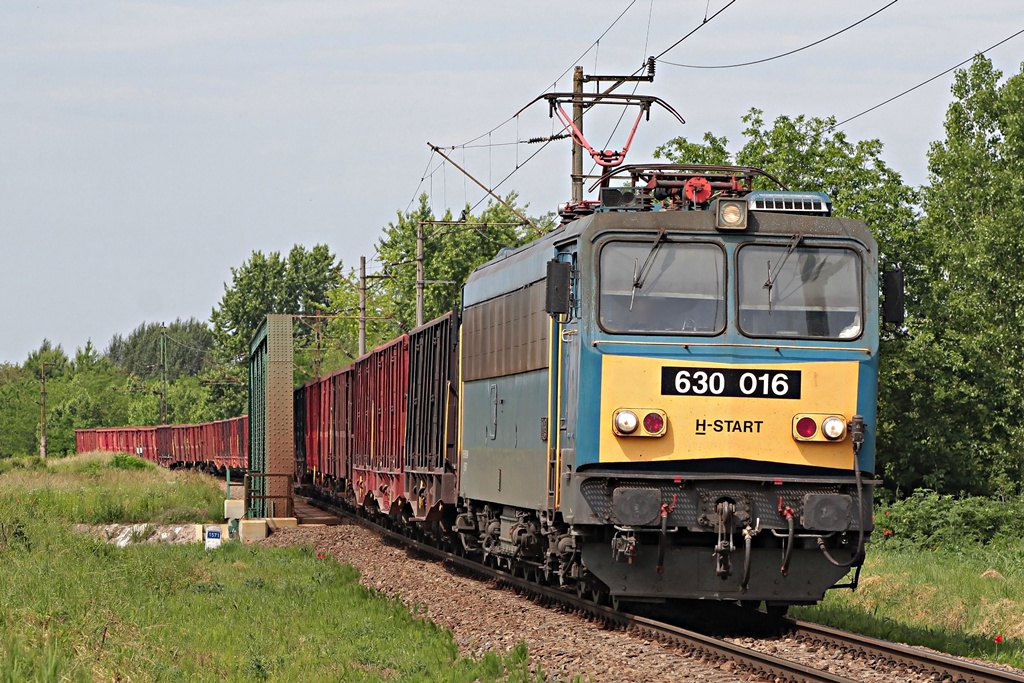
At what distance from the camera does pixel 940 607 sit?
14.9 m

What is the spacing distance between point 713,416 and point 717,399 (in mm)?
146

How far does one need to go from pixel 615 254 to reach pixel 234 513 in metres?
16.6

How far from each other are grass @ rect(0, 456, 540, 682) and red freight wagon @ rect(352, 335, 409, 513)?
1.94m

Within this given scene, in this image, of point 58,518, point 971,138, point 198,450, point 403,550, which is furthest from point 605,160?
point 198,450

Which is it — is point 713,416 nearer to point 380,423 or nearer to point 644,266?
point 644,266

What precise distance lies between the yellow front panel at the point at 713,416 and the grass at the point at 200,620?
2.09 m

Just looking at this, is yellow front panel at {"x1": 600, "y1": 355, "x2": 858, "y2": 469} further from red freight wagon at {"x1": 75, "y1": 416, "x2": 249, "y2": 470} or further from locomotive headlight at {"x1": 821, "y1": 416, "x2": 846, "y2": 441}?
red freight wagon at {"x1": 75, "y1": 416, "x2": 249, "y2": 470}

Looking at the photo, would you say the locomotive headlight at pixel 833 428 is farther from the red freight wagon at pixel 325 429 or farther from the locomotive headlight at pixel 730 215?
the red freight wagon at pixel 325 429

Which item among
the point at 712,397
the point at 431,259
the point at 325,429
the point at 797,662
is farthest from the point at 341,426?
the point at 431,259

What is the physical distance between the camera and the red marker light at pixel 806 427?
37.6ft

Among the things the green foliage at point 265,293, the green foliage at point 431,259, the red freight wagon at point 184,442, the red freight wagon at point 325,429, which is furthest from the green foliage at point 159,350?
the red freight wagon at point 325,429

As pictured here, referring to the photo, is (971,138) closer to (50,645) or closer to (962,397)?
(962,397)

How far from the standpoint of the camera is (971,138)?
1259 inches

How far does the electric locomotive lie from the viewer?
11.3 m
